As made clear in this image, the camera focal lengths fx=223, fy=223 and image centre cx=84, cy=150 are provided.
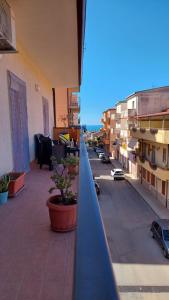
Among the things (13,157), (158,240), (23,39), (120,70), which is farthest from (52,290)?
(120,70)

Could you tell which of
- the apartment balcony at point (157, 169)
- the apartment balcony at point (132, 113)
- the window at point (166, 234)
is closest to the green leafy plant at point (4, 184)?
the window at point (166, 234)

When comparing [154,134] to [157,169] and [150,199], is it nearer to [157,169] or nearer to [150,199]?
[157,169]

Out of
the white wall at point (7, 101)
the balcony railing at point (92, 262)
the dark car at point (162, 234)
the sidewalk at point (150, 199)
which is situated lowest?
the sidewalk at point (150, 199)

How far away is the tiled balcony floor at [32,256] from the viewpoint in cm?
160

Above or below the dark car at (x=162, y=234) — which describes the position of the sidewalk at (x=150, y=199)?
below

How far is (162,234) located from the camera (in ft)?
27.0

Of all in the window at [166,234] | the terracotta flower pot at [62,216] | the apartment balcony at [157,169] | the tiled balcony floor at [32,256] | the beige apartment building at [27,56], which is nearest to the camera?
the tiled balcony floor at [32,256]

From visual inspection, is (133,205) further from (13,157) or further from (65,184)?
(65,184)

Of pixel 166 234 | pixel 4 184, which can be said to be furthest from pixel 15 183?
pixel 166 234

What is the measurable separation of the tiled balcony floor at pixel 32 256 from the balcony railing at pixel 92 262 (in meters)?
1.16

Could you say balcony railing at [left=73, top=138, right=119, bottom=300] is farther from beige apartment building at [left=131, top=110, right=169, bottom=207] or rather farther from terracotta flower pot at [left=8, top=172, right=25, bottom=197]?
beige apartment building at [left=131, top=110, right=169, bottom=207]

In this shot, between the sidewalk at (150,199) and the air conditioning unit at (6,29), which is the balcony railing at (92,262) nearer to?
the air conditioning unit at (6,29)

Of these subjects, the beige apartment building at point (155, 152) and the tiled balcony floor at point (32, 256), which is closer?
the tiled balcony floor at point (32, 256)

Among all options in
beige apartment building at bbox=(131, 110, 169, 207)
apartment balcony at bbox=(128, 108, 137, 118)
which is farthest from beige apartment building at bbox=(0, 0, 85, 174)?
apartment balcony at bbox=(128, 108, 137, 118)
